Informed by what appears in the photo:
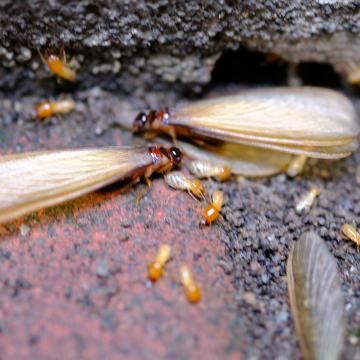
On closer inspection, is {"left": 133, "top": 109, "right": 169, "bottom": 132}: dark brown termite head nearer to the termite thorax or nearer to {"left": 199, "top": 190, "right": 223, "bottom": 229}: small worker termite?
the termite thorax

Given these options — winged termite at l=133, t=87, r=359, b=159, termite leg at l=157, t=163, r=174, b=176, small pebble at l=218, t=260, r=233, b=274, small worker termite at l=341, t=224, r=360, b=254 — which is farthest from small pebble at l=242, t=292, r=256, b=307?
winged termite at l=133, t=87, r=359, b=159

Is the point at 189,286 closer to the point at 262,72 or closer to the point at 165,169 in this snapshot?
the point at 165,169

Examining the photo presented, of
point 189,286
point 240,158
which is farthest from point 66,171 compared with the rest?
point 240,158

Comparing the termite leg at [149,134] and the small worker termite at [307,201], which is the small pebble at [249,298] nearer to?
the small worker termite at [307,201]

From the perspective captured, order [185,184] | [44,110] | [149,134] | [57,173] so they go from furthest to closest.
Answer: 1. [149,134]
2. [44,110]
3. [185,184]
4. [57,173]

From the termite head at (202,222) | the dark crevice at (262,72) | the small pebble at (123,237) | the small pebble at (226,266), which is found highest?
the dark crevice at (262,72)

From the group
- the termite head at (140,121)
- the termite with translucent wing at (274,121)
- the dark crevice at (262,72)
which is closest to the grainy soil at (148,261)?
the termite head at (140,121)
